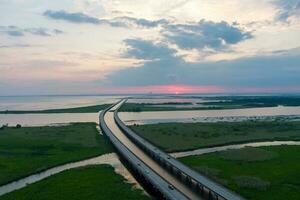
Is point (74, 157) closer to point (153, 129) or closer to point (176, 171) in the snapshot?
point (176, 171)

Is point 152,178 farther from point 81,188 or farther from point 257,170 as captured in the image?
point 257,170

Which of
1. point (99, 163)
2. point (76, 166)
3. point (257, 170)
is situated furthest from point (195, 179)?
point (76, 166)

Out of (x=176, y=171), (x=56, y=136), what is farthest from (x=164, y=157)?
(x=56, y=136)

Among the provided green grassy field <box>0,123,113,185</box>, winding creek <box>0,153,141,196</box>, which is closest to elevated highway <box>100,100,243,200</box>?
winding creek <box>0,153,141,196</box>

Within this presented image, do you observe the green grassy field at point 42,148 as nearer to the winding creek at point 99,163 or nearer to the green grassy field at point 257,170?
the winding creek at point 99,163

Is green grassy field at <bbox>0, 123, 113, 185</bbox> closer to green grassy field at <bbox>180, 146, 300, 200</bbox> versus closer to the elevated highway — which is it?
the elevated highway
